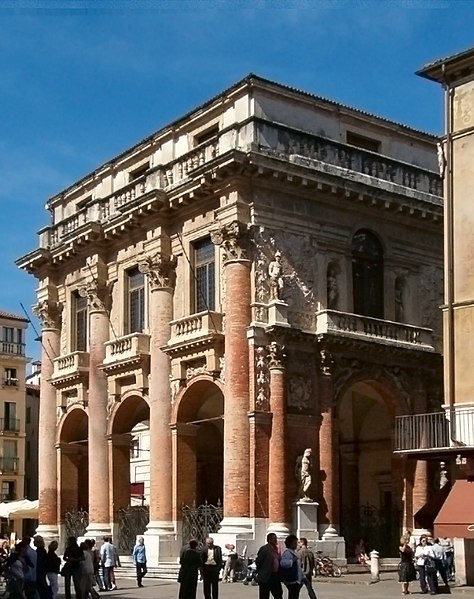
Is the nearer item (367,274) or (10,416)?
(367,274)

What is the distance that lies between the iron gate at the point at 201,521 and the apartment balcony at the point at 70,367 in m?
7.87

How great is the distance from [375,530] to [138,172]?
49.0 ft

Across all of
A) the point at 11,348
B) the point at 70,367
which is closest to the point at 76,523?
the point at 70,367

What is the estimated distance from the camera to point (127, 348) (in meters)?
38.1

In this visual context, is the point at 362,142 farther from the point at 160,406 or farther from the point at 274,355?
the point at 160,406

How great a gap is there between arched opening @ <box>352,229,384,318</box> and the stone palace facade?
0.19ft

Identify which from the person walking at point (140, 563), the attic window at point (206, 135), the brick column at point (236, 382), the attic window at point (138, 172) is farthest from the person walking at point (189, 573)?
the attic window at point (138, 172)

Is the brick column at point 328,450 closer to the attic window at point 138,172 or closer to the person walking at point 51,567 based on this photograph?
the attic window at point 138,172

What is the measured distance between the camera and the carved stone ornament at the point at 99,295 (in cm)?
4003

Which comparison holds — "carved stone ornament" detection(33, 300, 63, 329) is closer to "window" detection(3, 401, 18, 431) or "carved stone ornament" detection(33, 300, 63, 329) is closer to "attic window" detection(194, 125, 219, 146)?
"attic window" detection(194, 125, 219, 146)

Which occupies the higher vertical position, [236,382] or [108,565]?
[236,382]

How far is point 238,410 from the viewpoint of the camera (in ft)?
107

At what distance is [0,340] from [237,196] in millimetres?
43859

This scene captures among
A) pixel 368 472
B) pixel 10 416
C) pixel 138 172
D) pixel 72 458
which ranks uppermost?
pixel 138 172
